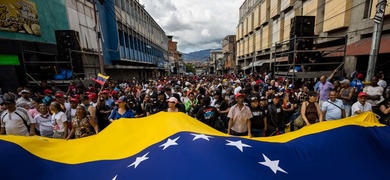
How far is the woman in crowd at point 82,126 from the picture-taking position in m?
4.28

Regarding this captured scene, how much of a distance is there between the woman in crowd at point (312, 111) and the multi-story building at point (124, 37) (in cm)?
2017

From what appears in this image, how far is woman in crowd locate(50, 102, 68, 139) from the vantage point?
444cm

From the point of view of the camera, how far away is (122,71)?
27000 millimetres

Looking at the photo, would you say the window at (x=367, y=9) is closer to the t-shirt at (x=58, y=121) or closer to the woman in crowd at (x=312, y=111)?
the woman in crowd at (x=312, y=111)

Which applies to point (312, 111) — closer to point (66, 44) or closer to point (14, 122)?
point (14, 122)

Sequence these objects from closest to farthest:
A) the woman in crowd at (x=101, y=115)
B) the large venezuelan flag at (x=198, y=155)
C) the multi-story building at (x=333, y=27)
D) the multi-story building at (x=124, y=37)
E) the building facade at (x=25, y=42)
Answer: the large venezuelan flag at (x=198, y=155) → the woman in crowd at (x=101, y=115) → the building facade at (x=25, y=42) → the multi-story building at (x=333, y=27) → the multi-story building at (x=124, y=37)

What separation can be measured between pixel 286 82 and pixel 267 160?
9278 mm

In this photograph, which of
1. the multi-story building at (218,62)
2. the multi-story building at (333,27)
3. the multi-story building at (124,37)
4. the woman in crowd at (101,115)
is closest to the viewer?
the woman in crowd at (101,115)

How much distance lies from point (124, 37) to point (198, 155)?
2741 centimetres

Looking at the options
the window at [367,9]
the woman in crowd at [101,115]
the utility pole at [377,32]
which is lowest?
the woman in crowd at [101,115]

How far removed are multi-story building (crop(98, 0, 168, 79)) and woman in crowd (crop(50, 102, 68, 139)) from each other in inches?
680

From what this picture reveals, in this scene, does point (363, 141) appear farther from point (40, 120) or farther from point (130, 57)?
point (130, 57)

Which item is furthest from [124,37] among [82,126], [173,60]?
[173,60]

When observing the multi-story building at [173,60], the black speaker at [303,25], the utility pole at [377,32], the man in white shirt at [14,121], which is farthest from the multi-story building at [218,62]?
the man in white shirt at [14,121]
